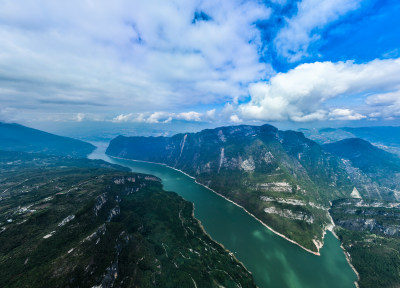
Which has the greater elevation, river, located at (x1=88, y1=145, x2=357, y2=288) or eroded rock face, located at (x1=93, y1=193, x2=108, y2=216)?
eroded rock face, located at (x1=93, y1=193, x2=108, y2=216)

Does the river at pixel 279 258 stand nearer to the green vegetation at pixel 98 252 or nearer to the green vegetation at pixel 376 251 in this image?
the green vegetation at pixel 376 251

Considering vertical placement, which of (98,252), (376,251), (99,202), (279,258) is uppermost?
(99,202)

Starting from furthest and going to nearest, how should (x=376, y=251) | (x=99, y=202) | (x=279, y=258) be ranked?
(x=376, y=251) → (x=99, y=202) → (x=279, y=258)

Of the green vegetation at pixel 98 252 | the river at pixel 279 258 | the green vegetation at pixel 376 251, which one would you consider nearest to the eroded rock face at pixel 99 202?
the green vegetation at pixel 98 252

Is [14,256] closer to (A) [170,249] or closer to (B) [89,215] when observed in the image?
(B) [89,215]

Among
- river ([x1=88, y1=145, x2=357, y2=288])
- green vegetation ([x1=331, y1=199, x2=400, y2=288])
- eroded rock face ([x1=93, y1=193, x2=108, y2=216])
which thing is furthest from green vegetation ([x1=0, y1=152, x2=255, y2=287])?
green vegetation ([x1=331, y1=199, x2=400, y2=288])

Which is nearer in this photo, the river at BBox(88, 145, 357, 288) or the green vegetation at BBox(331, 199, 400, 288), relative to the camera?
the river at BBox(88, 145, 357, 288)

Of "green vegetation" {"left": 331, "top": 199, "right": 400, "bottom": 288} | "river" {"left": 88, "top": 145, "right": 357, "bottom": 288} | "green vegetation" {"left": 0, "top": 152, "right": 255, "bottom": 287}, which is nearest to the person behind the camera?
"green vegetation" {"left": 0, "top": 152, "right": 255, "bottom": 287}

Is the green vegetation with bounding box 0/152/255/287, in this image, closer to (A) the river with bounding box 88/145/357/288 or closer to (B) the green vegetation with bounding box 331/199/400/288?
(A) the river with bounding box 88/145/357/288

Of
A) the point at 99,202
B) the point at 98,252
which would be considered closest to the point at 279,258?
the point at 98,252

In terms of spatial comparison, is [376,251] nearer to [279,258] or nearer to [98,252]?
[279,258]

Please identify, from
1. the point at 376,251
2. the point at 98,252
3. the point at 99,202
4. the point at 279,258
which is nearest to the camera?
the point at 98,252
